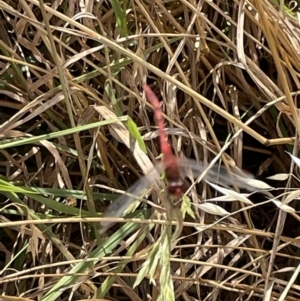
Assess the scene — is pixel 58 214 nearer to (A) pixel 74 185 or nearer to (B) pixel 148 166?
(A) pixel 74 185

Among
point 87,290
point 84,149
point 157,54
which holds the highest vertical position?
point 157,54

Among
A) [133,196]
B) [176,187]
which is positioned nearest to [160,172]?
[133,196]

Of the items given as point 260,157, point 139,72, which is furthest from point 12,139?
point 260,157

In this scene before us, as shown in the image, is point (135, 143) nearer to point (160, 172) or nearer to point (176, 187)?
point (160, 172)

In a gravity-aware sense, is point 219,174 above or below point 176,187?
below

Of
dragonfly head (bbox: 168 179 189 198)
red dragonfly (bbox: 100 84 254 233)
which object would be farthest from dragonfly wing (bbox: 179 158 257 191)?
dragonfly head (bbox: 168 179 189 198)

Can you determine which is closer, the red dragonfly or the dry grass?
the red dragonfly

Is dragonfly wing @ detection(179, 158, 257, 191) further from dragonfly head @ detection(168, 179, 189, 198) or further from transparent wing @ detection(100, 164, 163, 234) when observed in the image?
dragonfly head @ detection(168, 179, 189, 198)

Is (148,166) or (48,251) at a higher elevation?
(148,166)
